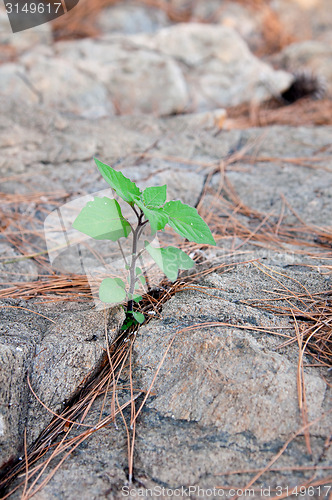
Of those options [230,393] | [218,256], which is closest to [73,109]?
[218,256]

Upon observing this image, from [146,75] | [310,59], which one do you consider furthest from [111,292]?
[310,59]

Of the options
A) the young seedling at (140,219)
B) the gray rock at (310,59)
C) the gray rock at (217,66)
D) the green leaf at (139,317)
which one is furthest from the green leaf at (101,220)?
the gray rock at (310,59)

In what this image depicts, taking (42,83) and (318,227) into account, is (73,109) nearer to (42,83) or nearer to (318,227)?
(42,83)

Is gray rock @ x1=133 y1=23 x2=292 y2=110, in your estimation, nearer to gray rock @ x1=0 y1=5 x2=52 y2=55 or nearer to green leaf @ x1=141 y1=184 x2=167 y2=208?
gray rock @ x1=0 y1=5 x2=52 y2=55

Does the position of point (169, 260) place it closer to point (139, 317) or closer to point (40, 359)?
point (139, 317)

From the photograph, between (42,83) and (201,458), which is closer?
(201,458)

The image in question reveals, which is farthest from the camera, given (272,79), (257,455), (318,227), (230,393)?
(272,79)
